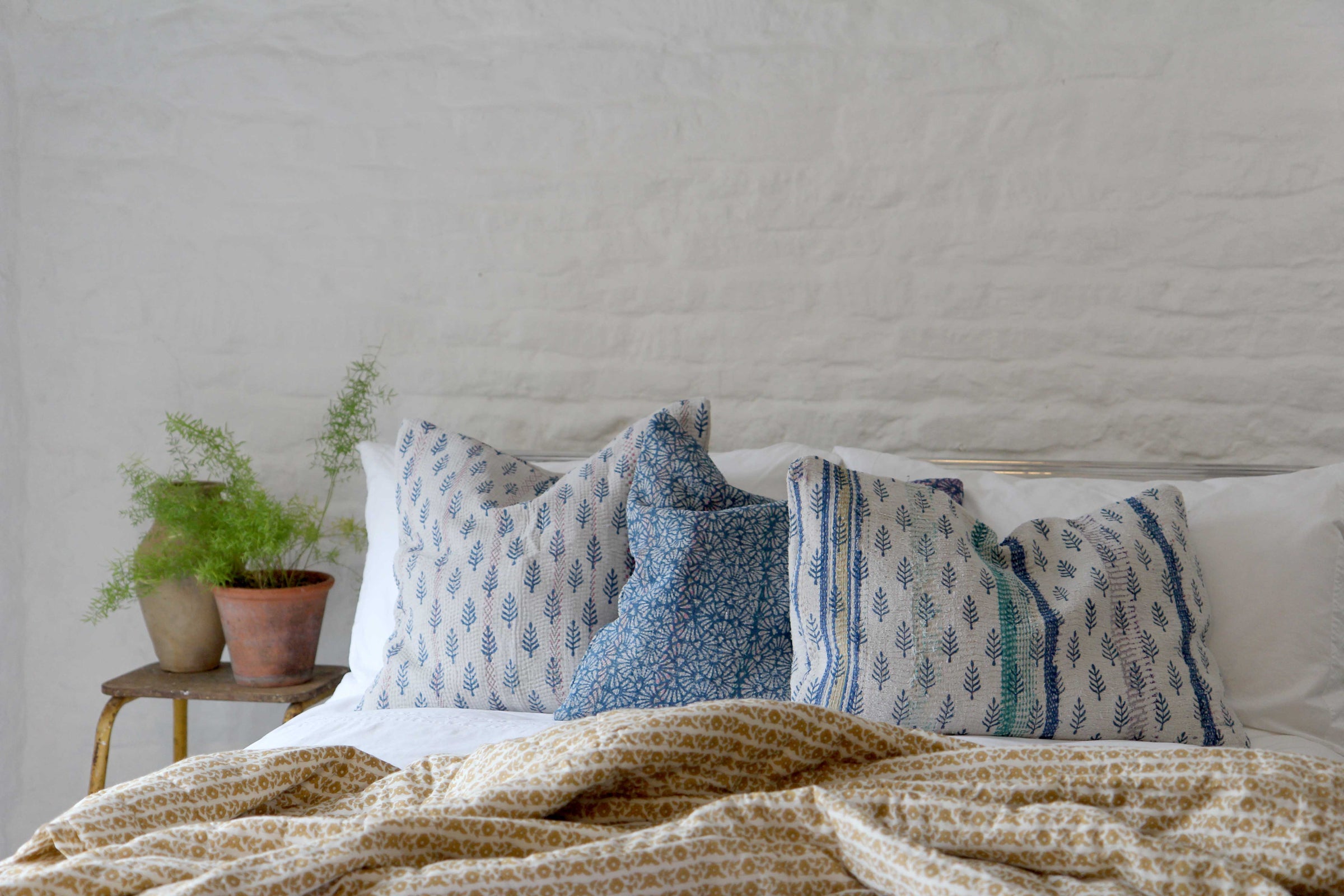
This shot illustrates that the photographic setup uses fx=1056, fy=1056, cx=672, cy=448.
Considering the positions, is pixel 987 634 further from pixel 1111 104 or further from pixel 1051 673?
pixel 1111 104

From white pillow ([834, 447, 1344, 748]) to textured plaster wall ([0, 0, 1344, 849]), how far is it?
0.50 metres

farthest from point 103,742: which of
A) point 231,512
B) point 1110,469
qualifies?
point 1110,469

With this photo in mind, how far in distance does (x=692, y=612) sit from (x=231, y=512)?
113 centimetres

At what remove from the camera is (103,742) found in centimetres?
214

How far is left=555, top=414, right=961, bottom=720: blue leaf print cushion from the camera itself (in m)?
1.50

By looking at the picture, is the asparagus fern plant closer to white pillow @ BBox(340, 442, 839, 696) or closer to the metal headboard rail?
white pillow @ BBox(340, 442, 839, 696)

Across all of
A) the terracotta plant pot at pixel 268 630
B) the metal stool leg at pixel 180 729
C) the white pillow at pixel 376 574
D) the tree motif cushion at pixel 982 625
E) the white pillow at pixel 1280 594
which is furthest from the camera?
the metal stool leg at pixel 180 729

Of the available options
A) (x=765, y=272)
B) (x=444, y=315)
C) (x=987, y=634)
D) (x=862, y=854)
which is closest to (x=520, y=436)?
(x=444, y=315)

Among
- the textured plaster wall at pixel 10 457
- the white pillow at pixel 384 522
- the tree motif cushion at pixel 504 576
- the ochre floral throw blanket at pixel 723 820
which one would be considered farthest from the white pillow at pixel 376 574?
the textured plaster wall at pixel 10 457

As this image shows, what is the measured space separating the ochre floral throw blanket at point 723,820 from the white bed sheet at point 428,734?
0.89 feet

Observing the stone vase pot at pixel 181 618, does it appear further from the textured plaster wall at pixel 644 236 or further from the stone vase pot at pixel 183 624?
the textured plaster wall at pixel 644 236

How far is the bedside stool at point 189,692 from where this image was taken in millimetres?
2113

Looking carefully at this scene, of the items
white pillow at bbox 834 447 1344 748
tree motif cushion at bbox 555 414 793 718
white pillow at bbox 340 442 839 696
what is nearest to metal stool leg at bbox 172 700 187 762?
white pillow at bbox 340 442 839 696

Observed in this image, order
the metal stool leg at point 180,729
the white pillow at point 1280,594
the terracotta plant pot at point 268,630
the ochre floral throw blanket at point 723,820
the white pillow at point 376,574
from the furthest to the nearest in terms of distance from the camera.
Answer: the metal stool leg at point 180,729, the terracotta plant pot at point 268,630, the white pillow at point 376,574, the white pillow at point 1280,594, the ochre floral throw blanket at point 723,820
